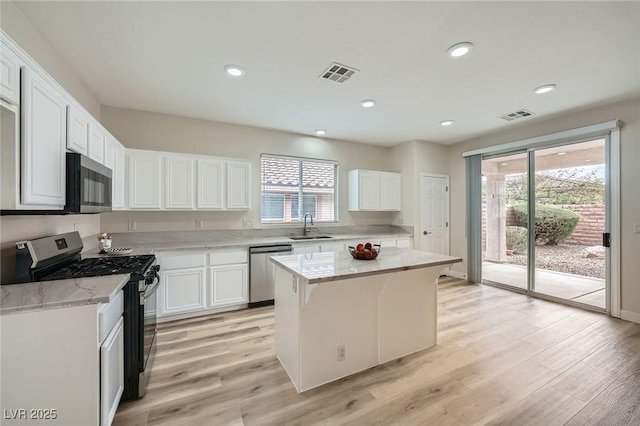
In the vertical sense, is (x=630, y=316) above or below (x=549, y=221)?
below

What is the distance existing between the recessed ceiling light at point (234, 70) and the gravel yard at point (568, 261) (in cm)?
491

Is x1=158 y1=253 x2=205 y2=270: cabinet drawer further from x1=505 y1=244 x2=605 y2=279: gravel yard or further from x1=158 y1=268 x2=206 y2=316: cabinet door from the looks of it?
x1=505 y1=244 x2=605 y2=279: gravel yard

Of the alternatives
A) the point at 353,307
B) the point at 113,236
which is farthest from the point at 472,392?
the point at 113,236

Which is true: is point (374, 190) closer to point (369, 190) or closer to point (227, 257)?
point (369, 190)

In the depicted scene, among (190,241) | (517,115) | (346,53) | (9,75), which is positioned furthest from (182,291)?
(517,115)

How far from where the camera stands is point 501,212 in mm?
4684

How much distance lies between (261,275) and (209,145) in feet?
6.94

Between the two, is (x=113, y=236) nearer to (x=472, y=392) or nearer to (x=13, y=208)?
(x=13, y=208)

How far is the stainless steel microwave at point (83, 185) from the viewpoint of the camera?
183 centimetres

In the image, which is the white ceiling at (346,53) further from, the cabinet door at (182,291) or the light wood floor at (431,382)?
the light wood floor at (431,382)

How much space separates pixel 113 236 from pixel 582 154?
258 inches

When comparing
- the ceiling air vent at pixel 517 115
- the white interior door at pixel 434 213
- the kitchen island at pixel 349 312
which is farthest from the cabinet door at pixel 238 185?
the ceiling air vent at pixel 517 115

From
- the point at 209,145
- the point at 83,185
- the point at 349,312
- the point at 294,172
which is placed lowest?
the point at 349,312

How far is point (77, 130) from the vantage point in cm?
201
